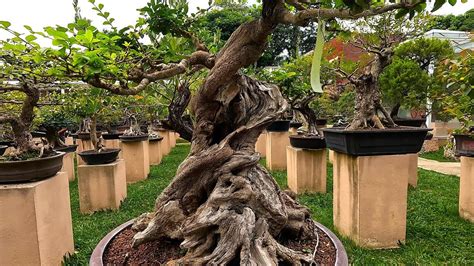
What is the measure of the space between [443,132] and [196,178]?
10603 mm

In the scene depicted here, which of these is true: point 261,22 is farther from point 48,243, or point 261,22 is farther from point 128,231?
point 48,243

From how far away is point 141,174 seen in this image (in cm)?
618

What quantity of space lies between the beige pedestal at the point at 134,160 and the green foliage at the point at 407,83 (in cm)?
477

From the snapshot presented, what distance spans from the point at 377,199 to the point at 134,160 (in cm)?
462

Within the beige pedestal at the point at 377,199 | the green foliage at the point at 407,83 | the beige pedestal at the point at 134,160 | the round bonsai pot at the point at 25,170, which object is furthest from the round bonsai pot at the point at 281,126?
the round bonsai pot at the point at 25,170

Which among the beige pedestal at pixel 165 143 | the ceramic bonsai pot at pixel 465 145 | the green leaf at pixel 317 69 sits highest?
the green leaf at pixel 317 69

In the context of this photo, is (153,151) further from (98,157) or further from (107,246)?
(107,246)

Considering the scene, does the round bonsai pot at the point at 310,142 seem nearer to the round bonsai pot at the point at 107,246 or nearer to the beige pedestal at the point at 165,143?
the round bonsai pot at the point at 107,246

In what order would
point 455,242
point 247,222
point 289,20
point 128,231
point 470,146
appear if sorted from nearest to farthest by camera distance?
point 289,20
point 247,222
point 128,231
point 455,242
point 470,146

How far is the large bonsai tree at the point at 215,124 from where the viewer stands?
4.21ft

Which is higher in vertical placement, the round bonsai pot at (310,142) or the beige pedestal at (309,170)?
the round bonsai pot at (310,142)

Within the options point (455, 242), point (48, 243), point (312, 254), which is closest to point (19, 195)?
point (48, 243)

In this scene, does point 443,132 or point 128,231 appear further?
point 443,132

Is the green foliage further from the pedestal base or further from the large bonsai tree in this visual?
the pedestal base
